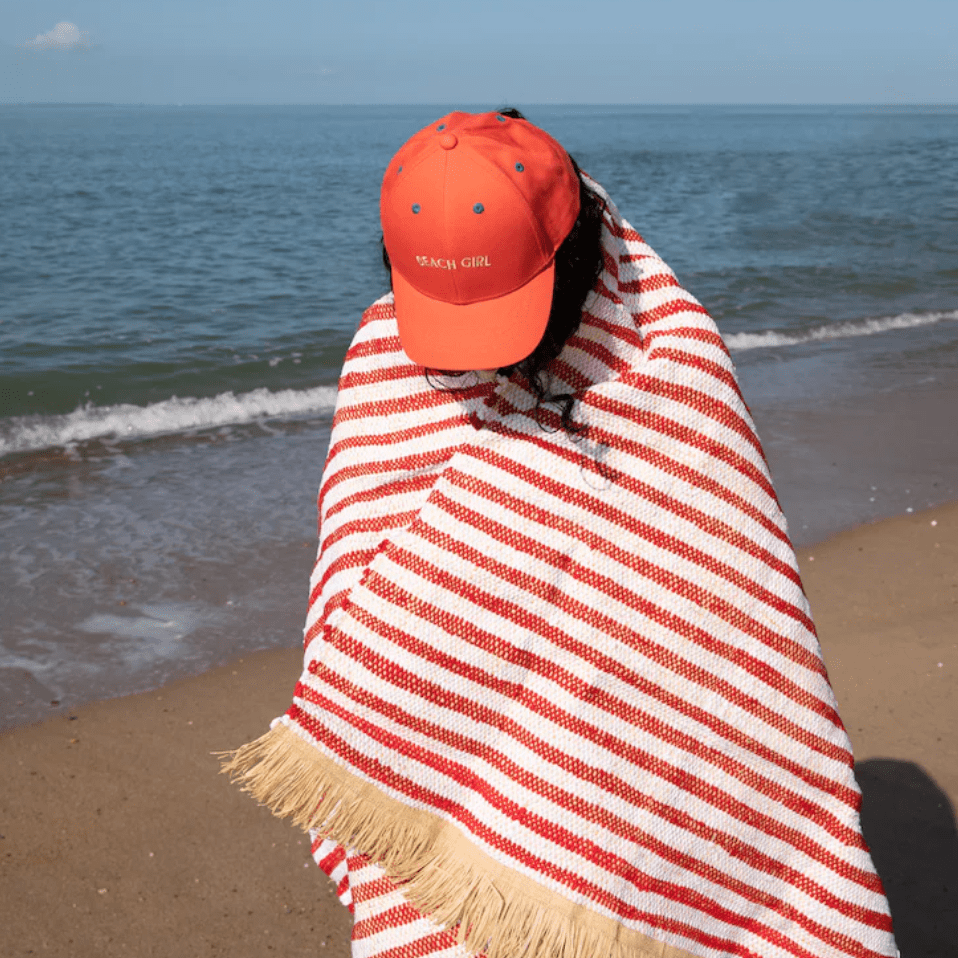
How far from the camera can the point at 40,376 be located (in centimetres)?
905

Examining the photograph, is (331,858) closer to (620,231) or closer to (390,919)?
(390,919)

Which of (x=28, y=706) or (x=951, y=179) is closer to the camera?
(x=28, y=706)

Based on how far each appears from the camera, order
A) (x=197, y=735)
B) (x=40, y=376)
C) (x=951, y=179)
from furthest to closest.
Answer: (x=951, y=179), (x=40, y=376), (x=197, y=735)

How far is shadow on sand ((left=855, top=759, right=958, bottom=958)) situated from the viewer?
2.85 metres

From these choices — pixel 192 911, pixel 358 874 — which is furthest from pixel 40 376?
pixel 358 874

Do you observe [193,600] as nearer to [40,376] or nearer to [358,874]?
[358,874]

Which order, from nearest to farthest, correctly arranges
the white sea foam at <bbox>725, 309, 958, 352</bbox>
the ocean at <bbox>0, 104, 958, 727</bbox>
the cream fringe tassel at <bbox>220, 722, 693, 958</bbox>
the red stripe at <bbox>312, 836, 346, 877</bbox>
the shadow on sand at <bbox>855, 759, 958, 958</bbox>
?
the cream fringe tassel at <bbox>220, 722, 693, 958</bbox> < the red stripe at <bbox>312, 836, 346, 877</bbox> < the shadow on sand at <bbox>855, 759, 958, 958</bbox> < the ocean at <bbox>0, 104, 958, 727</bbox> < the white sea foam at <bbox>725, 309, 958, 352</bbox>

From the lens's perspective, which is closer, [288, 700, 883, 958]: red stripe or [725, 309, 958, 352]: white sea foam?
[288, 700, 883, 958]: red stripe

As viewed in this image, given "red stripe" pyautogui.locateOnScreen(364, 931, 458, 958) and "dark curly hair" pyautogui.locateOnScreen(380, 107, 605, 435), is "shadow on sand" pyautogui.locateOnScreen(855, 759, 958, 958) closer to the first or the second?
"red stripe" pyautogui.locateOnScreen(364, 931, 458, 958)

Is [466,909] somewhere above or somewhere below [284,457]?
above

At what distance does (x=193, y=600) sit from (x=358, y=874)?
10.5 feet

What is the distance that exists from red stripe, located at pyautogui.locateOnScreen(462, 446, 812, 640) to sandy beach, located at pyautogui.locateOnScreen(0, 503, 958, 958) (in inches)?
68.8

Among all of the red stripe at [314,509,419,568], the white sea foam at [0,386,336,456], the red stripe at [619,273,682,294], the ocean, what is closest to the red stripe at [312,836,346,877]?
the red stripe at [314,509,419,568]

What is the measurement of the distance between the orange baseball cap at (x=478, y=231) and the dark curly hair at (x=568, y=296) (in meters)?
0.04
